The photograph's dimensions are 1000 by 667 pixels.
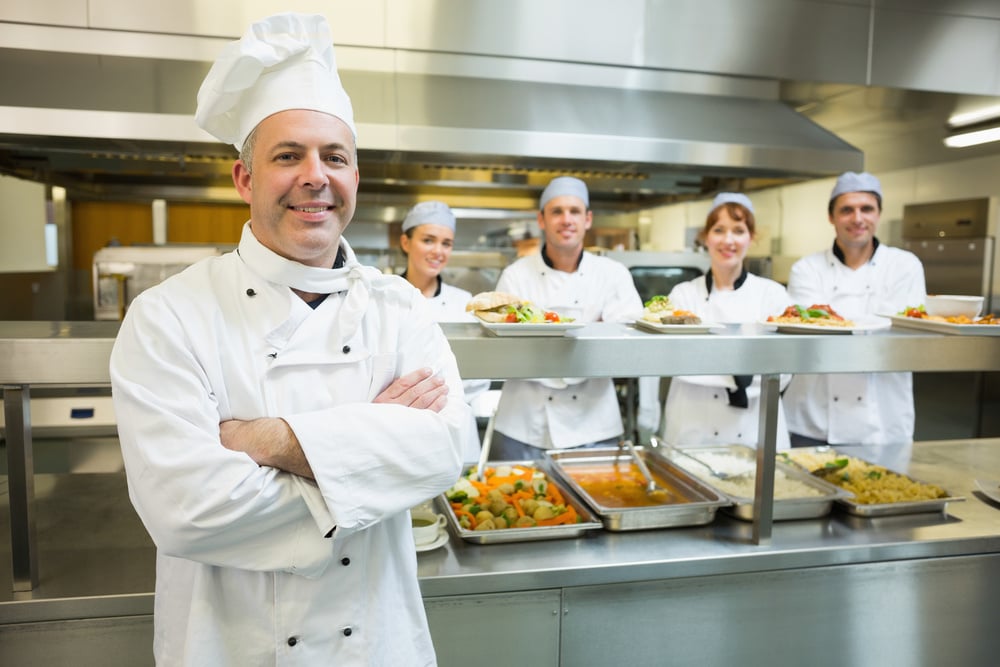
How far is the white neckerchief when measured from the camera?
125 cm

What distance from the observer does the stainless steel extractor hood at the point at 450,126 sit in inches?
112

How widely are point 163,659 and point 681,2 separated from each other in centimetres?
385

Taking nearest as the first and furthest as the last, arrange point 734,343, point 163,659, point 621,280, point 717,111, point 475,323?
point 163,659, point 734,343, point 475,323, point 621,280, point 717,111

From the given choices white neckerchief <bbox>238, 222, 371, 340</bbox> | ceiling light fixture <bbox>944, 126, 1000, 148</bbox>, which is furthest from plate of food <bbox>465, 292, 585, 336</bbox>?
ceiling light fixture <bbox>944, 126, 1000, 148</bbox>

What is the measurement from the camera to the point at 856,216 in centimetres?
319

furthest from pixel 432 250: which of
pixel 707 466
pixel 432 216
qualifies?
pixel 707 466

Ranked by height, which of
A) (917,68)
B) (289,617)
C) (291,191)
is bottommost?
(289,617)

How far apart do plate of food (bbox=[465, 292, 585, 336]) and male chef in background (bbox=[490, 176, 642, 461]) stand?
1173mm

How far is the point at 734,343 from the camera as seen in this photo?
1.71m

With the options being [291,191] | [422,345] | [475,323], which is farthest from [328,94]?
[475,323]

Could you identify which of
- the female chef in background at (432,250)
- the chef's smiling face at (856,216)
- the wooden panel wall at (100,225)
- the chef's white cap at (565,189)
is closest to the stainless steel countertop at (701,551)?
the female chef in background at (432,250)

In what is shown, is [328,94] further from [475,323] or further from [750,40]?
[750,40]

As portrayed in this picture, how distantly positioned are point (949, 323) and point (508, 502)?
4.35 ft

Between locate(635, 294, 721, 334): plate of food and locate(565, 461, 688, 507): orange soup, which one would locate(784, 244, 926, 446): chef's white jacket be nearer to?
locate(565, 461, 688, 507): orange soup
